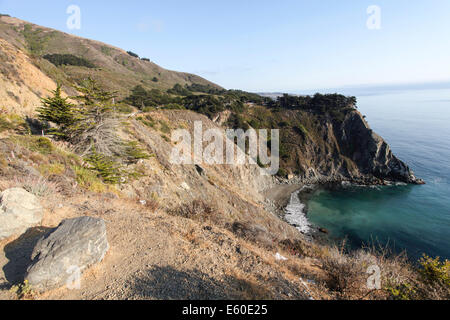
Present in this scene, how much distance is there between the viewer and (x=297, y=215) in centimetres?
3291

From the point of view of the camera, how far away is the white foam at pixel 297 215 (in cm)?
2946

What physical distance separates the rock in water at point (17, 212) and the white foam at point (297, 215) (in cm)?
2964

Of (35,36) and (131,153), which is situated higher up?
(35,36)

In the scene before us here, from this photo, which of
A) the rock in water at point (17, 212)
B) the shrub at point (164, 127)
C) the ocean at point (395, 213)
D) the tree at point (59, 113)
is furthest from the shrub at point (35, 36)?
the ocean at point (395, 213)

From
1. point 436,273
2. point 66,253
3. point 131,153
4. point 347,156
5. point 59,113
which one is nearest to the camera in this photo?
point 66,253

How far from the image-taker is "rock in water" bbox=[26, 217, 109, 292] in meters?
3.75

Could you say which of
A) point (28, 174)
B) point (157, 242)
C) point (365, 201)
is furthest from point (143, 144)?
point (365, 201)

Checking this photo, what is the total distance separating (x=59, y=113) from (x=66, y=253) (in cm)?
1157

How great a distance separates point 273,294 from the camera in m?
4.80

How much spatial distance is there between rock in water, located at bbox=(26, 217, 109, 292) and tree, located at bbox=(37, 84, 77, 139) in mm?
10549

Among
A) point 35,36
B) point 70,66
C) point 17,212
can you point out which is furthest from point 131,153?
point 35,36

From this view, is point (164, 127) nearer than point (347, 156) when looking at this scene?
Yes

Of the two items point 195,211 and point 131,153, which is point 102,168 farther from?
point 195,211

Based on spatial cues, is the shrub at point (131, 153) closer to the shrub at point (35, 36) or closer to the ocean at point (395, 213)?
the ocean at point (395, 213)
